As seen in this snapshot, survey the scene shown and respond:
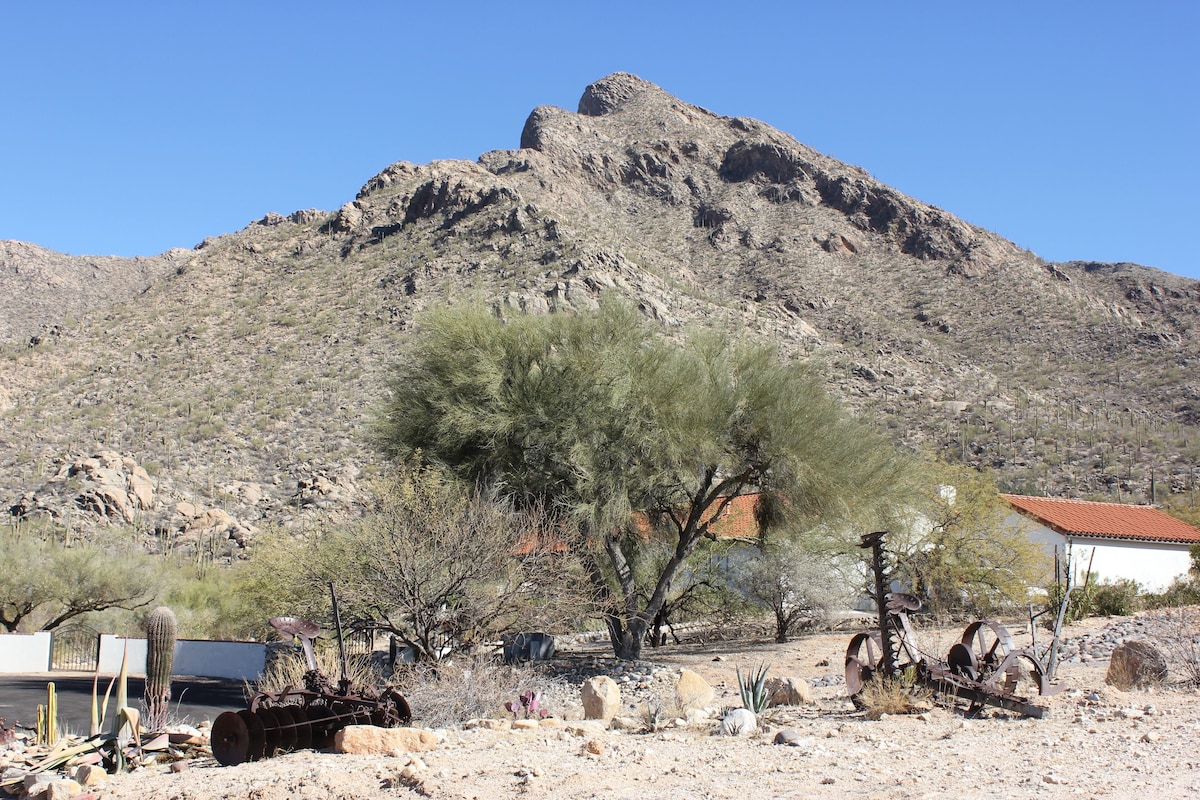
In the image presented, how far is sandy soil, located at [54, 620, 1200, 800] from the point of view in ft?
28.6

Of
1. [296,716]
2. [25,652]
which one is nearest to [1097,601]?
[296,716]

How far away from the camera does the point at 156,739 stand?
12.3 metres

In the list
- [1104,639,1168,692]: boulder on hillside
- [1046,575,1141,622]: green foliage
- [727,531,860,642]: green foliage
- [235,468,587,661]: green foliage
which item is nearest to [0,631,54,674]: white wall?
[235,468,587,661]: green foliage

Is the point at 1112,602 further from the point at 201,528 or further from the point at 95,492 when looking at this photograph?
the point at 95,492

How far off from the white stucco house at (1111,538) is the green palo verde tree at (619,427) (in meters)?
12.3

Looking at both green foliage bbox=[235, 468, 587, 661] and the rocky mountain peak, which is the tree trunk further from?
the rocky mountain peak

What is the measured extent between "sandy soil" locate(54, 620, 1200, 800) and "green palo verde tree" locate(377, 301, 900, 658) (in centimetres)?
862

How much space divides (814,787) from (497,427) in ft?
42.6

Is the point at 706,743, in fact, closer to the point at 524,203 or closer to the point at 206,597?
the point at 206,597

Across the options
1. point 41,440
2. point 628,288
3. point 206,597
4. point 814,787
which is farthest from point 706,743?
point 628,288

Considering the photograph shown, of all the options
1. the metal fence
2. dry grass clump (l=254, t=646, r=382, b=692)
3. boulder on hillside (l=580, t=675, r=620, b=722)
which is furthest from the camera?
the metal fence

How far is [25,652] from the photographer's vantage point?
2936 centimetres

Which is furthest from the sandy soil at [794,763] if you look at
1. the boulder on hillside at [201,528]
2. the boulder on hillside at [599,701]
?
the boulder on hillside at [201,528]

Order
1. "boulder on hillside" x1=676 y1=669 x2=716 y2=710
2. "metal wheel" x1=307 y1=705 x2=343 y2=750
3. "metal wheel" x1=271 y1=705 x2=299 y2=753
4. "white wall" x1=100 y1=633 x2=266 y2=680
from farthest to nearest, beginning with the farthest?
"white wall" x1=100 y1=633 x2=266 y2=680 → "boulder on hillside" x1=676 y1=669 x2=716 y2=710 → "metal wheel" x1=307 y1=705 x2=343 y2=750 → "metal wheel" x1=271 y1=705 x2=299 y2=753
